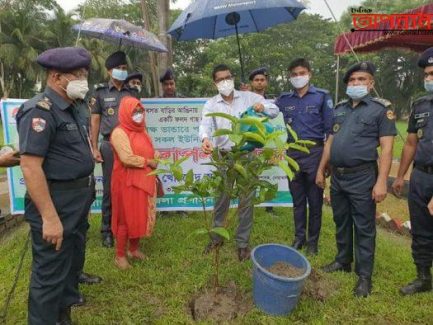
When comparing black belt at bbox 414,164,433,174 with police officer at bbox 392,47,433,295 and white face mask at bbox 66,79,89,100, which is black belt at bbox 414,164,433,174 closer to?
police officer at bbox 392,47,433,295

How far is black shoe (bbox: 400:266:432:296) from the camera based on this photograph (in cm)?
305

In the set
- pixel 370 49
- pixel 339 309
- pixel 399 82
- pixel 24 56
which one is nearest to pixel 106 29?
pixel 339 309

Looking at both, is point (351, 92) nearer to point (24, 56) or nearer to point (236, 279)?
point (236, 279)

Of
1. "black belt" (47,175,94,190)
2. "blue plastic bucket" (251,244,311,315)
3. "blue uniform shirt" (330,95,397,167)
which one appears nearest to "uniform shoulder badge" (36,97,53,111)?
"black belt" (47,175,94,190)

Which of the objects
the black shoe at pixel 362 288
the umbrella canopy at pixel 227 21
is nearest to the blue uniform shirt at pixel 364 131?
the black shoe at pixel 362 288

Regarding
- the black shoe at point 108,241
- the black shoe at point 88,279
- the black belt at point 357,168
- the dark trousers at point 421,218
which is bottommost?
the black shoe at point 88,279

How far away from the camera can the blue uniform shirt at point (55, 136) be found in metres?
2.01

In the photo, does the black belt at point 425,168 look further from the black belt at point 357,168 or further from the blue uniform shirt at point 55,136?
the blue uniform shirt at point 55,136

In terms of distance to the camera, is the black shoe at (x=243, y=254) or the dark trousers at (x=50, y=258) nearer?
the dark trousers at (x=50, y=258)

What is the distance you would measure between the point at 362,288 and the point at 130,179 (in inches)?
85.7

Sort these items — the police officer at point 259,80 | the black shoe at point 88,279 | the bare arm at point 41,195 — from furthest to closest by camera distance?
1. the police officer at point 259,80
2. the black shoe at point 88,279
3. the bare arm at point 41,195

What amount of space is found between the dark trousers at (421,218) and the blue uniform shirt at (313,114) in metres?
0.94

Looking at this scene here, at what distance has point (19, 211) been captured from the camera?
14.8 ft

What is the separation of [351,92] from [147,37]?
262 centimetres
